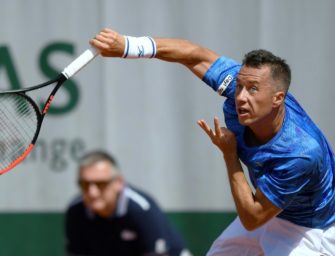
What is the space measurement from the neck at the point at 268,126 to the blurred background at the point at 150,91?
2.09 meters

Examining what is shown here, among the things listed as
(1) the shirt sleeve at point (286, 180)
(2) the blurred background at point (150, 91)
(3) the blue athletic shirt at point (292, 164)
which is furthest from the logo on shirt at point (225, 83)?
(2) the blurred background at point (150, 91)

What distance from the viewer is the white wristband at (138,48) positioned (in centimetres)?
508

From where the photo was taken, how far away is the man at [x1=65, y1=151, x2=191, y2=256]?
4.87 metres

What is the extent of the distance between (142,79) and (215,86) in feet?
6.12

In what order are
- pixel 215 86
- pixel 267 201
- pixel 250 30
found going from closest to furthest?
1. pixel 267 201
2. pixel 215 86
3. pixel 250 30

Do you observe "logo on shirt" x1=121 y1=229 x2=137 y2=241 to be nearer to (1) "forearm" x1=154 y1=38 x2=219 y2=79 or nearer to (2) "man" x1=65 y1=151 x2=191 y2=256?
(2) "man" x1=65 y1=151 x2=191 y2=256

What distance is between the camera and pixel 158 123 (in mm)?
7098

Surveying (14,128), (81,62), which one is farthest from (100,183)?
(14,128)

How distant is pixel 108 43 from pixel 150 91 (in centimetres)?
212

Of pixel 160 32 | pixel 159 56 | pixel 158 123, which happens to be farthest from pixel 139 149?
pixel 159 56

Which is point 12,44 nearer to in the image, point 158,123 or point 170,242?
point 158,123

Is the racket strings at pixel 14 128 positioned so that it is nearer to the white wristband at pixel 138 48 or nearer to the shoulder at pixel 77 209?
the shoulder at pixel 77 209

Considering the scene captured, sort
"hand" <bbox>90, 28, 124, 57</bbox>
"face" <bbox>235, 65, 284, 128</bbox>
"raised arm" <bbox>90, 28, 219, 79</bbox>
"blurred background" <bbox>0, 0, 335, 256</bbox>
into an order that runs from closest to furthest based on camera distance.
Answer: "face" <bbox>235, 65, 284, 128</bbox>
"hand" <bbox>90, 28, 124, 57</bbox>
"raised arm" <bbox>90, 28, 219, 79</bbox>
"blurred background" <bbox>0, 0, 335, 256</bbox>

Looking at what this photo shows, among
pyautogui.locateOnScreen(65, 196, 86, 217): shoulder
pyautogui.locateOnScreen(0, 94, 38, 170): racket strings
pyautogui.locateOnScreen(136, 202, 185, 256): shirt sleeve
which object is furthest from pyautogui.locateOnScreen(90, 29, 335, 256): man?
pyautogui.locateOnScreen(0, 94, 38, 170): racket strings
